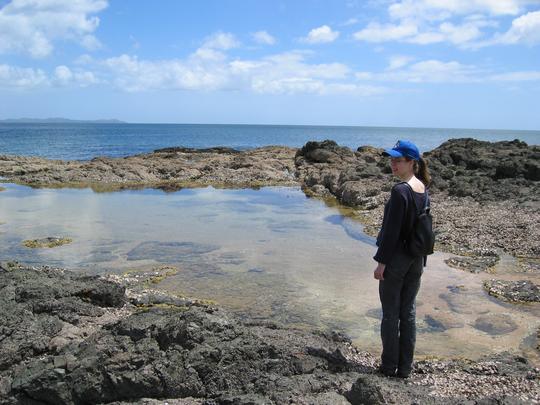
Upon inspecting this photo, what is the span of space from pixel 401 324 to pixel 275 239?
1179 cm

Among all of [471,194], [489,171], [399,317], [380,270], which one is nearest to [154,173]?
[489,171]

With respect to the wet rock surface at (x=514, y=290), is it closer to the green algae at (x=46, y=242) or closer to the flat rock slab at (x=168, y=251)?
the flat rock slab at (x=168, y=251)

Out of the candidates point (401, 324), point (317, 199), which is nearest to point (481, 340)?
point (401, 324)

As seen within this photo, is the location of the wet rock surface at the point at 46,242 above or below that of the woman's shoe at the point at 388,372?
below

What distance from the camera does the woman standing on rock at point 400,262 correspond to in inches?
245

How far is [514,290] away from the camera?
11.8 metres

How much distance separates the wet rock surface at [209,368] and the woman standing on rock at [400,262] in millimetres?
393

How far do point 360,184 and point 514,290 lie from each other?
656 inches

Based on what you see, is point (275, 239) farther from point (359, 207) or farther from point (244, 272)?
point (359, 207)

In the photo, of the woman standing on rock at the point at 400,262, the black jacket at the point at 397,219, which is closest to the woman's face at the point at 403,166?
the woman standing on rock at the point at 400,262

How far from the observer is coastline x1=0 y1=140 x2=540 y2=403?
15.2 metres

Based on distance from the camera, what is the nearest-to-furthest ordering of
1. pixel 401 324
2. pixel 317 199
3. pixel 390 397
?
pixel 390 397
pixel 401 324
pixel 317 199

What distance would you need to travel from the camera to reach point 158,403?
5547 mm

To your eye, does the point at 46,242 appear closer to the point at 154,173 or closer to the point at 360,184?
the point at 360,184
